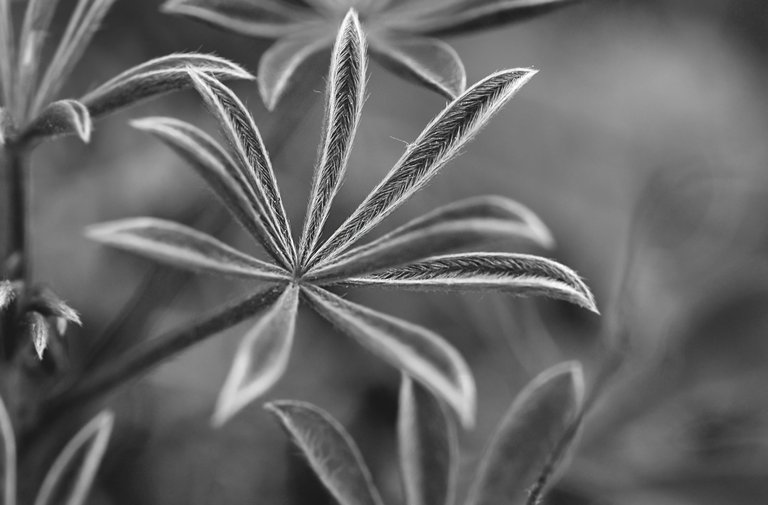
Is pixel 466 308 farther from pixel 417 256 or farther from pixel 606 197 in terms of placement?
pixel 417 256

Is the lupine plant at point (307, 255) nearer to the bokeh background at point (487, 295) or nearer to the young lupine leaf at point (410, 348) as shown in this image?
the young lupine leaf at point (410, 348)

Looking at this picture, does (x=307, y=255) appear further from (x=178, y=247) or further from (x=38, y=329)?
(x=38, y=329)

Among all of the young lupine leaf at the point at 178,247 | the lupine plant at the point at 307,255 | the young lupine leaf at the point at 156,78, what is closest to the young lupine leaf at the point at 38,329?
the lupine plant at the point at 307,255

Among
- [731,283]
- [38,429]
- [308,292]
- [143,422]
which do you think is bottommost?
[38,429]

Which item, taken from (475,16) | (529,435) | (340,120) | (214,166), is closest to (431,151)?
(340,120)

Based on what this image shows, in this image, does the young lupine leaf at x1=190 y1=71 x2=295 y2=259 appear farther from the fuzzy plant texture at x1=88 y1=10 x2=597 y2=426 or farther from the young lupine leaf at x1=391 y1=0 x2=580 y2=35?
the young lupine leaf at x1=391 y1=0 x2=580 y2=35

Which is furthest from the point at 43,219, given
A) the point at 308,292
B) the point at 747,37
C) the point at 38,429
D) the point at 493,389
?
the point at 747,37
